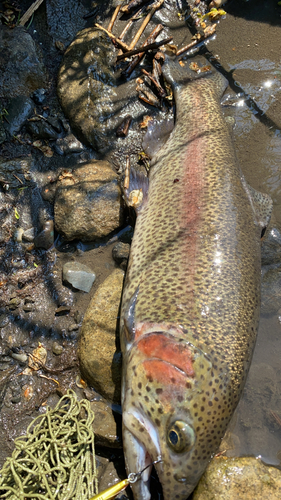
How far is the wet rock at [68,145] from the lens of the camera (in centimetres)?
459

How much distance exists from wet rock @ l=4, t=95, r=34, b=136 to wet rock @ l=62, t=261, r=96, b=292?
217 centimetres

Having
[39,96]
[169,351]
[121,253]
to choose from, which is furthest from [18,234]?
[169,351]

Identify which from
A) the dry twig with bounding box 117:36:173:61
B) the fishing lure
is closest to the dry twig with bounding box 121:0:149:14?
the dry twig with bounding box 117:36:173:61

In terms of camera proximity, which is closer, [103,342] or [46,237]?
[103,342]

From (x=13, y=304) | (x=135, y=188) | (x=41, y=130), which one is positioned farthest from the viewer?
(x=41, y=130)

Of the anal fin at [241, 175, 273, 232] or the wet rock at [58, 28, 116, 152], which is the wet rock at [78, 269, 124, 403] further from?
the wet rock at [58, 28, 116, 152]

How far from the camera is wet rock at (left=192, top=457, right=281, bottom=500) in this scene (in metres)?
2.81

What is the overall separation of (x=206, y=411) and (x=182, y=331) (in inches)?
25.4

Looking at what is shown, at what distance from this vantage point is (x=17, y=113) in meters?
4.59

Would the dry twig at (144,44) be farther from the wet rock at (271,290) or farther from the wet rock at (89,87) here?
the wet rock at (271,290)

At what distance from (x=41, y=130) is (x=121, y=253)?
2157mm

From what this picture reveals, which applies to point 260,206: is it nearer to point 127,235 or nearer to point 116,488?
point 127,235

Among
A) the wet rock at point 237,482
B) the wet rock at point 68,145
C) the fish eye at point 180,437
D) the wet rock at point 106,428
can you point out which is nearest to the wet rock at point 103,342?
the wet rock at point 106,428

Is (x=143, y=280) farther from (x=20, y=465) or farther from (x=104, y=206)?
(x=20, y=465)
